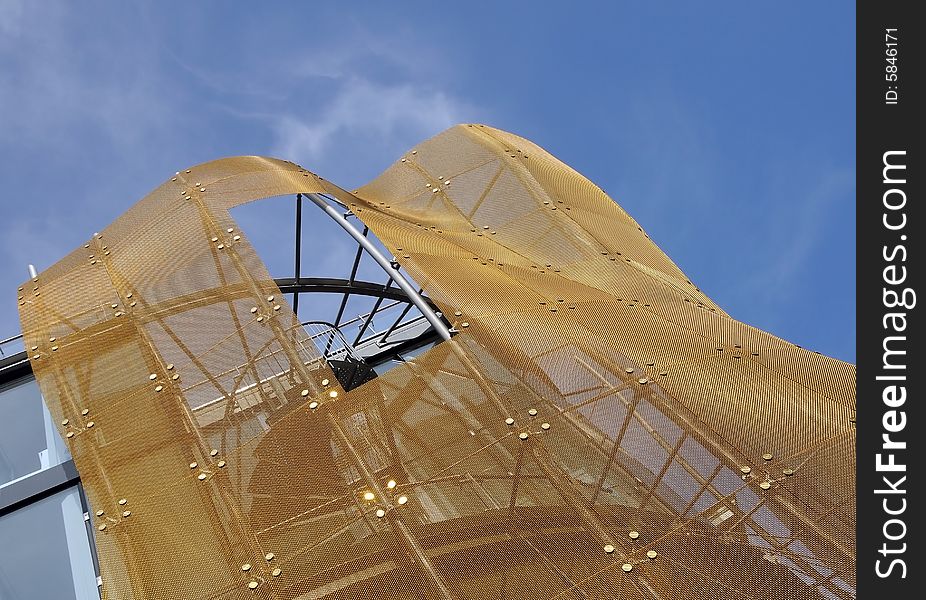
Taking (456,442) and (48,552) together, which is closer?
(456,442)

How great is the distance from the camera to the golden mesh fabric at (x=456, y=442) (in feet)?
16.9

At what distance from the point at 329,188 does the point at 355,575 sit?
6348 mm

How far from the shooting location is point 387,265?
944cm

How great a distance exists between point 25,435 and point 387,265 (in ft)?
17.0

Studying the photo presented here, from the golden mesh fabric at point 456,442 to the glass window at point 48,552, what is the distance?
1483mm

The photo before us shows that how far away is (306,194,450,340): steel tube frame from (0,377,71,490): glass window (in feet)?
13.8

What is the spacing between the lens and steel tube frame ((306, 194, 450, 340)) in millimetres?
8084

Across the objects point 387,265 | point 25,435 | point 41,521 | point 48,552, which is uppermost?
point 25,435
